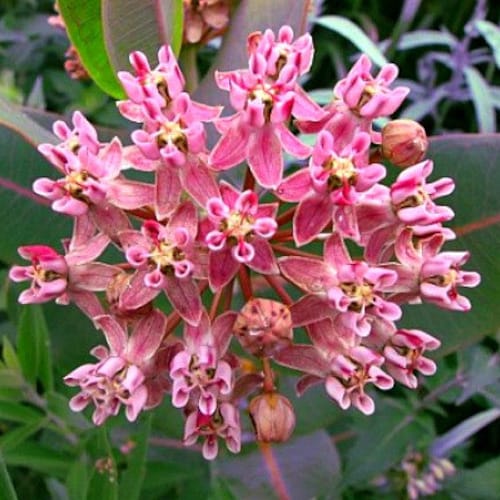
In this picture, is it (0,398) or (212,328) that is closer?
(212,328)

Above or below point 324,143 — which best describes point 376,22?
below

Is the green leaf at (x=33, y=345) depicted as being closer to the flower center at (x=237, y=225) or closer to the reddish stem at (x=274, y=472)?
the reddish stem at (x=274, y=472)

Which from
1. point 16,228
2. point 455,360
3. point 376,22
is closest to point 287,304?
point 16,228

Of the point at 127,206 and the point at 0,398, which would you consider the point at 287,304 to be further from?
the point at 0,398

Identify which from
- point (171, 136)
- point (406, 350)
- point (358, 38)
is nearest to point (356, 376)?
point (406, 350)

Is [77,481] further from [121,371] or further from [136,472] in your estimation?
[121,371]

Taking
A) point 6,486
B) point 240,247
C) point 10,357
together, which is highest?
point 240,247
